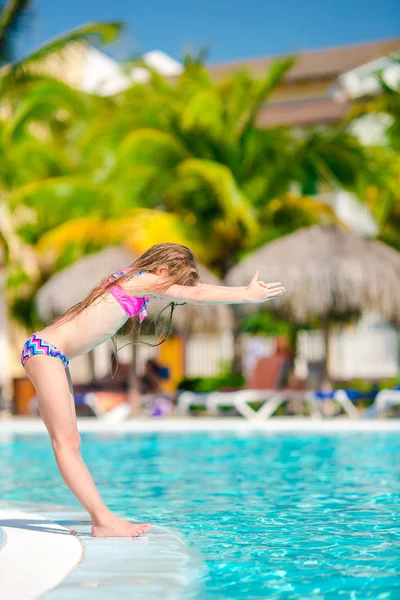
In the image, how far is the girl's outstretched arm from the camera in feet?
17.0

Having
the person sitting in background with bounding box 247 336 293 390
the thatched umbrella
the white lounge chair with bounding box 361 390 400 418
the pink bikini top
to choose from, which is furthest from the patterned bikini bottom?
the person sitting in background with bounding box 247 336 293 390

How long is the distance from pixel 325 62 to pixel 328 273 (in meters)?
17.3

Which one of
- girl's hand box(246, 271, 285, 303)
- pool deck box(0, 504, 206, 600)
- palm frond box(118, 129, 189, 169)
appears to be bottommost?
pool deck box(0, 504, 206, 600)

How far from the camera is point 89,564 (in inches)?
177

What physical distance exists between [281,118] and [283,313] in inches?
514

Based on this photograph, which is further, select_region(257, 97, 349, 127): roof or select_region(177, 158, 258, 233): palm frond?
select_region(257, 97, 349, 127): roof

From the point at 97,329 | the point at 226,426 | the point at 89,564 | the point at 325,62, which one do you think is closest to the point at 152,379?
the point at 226,426

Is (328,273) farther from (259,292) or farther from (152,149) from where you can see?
(259,292)

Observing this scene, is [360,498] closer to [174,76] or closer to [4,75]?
[4,75]

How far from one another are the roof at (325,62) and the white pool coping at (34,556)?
88.7 feet

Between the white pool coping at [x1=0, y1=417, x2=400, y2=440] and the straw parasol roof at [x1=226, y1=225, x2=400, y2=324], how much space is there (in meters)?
2.58

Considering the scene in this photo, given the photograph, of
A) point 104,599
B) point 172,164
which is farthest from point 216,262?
point 104,599

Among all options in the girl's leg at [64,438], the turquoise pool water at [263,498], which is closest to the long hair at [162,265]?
the girl's leg at [64,438]

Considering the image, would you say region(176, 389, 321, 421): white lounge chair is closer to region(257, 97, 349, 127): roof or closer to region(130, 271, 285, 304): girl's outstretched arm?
region(130, 271, 285, 304): girl's outstretched arm
